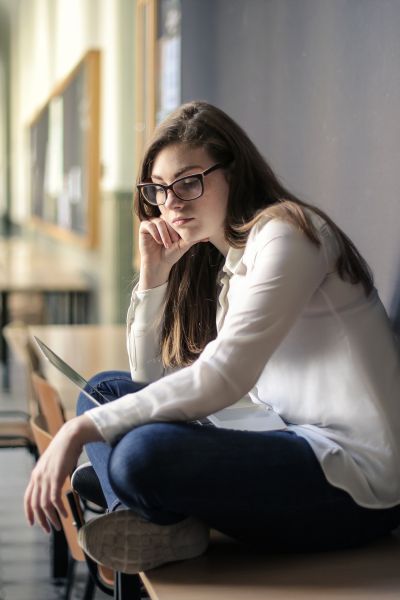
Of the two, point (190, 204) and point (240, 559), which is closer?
point (240, 559)

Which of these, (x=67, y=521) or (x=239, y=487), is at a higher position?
(x=239, y=487)

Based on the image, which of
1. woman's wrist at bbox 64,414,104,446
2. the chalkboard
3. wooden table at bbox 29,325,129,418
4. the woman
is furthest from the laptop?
the chalkboard

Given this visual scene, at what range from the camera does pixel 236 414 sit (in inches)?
76.8

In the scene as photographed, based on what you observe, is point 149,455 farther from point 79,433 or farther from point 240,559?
point 240,559

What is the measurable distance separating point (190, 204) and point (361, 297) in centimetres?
38

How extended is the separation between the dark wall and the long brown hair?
0.36 meters

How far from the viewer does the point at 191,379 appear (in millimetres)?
1611

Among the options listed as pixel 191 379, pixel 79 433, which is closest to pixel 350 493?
pixel 191 379

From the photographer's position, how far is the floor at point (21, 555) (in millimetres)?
3170

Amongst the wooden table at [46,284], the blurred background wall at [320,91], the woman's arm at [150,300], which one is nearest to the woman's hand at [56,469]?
the woman's arm at [150,300]

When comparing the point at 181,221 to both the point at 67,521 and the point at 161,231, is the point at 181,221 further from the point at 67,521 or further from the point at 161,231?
the point at 67,521

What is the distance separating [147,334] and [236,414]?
15.3 inches

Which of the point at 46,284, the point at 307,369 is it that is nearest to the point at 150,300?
the point at 307,369

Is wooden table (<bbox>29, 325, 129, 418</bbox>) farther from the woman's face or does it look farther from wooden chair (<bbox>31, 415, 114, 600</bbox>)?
the woman's face
